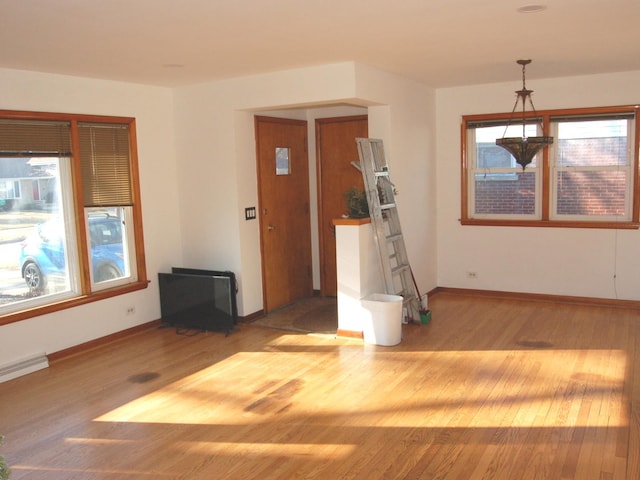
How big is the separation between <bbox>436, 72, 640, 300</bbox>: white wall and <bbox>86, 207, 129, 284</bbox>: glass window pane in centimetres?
354

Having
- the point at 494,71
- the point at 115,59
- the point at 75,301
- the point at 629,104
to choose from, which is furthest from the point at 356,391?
the point at 629,104

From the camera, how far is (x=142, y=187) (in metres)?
5.70

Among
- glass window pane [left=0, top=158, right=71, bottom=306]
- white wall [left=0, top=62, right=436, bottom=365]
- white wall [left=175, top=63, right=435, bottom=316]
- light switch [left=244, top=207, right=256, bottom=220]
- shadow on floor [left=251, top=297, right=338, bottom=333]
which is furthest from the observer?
light switch [left=244, top=207, right=256, bottom=220]

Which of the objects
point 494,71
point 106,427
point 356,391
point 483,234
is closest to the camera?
point 106,427

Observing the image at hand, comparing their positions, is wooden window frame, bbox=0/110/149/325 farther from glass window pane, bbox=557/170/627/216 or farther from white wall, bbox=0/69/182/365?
glass window pane, bbox=557/170/627/216

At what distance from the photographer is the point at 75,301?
5059 millimetres

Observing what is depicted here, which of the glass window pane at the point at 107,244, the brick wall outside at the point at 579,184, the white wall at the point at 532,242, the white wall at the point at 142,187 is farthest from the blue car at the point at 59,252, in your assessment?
the brick wall outside at the point at 579,184

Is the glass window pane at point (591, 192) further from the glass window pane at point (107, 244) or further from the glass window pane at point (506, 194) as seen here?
the glass window pane at point (107, 244)

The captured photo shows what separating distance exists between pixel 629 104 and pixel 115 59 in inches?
188

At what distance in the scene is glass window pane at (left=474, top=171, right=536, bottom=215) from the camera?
6453mm

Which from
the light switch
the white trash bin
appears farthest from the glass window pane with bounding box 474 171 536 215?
A: the light switch

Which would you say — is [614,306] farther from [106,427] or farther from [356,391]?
[106,427]

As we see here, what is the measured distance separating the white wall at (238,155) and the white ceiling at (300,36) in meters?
0.29

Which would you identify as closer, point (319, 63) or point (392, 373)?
point (392, 373)
